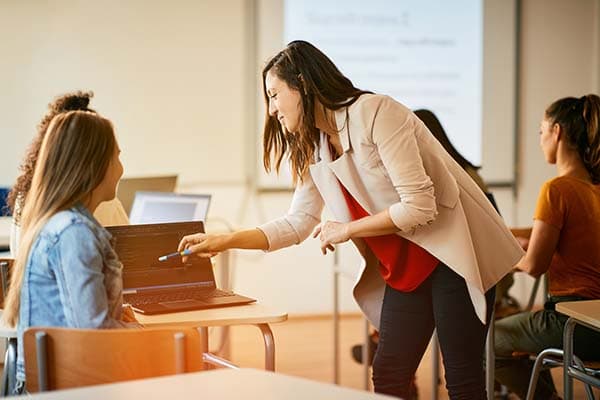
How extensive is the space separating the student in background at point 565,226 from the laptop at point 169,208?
3.98ft

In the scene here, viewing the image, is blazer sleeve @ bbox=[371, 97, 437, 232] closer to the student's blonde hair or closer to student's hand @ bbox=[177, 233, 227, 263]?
student's hand @ bbox=[177, 233, 227, 263]

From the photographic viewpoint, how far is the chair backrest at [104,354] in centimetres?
169

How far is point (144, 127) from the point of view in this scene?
5145 mm

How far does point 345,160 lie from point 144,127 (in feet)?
10.1

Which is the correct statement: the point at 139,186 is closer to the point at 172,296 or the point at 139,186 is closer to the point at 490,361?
the point at 172,296

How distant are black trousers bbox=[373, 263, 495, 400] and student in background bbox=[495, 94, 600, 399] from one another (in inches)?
25.7

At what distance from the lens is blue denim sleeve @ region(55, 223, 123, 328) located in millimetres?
1811

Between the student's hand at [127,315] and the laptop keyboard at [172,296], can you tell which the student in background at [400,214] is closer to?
the laptop keyboard at [172,296]

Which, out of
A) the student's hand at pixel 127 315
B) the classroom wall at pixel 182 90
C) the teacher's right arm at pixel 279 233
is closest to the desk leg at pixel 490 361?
the teacher's right arm at pixel 279 233

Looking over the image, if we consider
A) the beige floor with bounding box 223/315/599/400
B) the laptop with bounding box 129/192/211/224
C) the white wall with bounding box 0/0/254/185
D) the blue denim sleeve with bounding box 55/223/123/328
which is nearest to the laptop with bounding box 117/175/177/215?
the laptop with bounding box 129/192/211/224

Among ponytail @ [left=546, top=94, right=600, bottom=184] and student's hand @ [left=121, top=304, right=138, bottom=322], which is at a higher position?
ponytail @ [left=546, top=94, right=600, bottom=184]

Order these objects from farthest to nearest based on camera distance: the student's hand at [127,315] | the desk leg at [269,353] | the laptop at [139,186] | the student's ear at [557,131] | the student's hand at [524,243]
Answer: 1. the laptop at [139,186]
2. the student's hand at [524,243]
3. the student's ear at [557,131]
4. the desk leg at [269,353]
5. the student's hand at [127,315]

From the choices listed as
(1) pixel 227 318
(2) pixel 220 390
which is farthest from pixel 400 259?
(2) pixel 220 390

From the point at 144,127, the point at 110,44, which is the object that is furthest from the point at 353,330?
the point at 110,44
